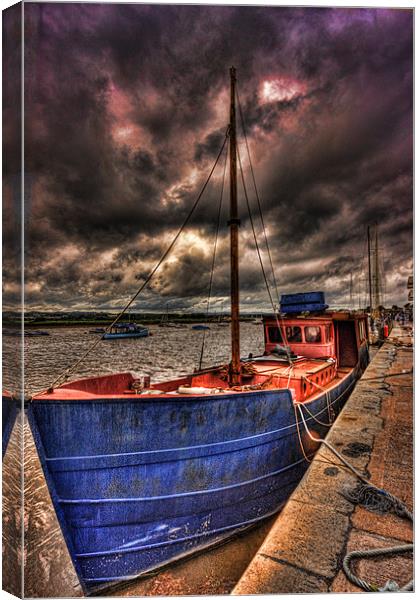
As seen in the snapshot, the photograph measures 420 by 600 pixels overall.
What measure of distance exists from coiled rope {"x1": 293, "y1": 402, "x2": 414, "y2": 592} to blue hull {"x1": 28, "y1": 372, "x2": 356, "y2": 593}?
818mm

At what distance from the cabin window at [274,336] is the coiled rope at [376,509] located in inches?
107

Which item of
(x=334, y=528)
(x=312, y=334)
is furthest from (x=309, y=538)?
(x=312, y=334)

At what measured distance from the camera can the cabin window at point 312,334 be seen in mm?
5133

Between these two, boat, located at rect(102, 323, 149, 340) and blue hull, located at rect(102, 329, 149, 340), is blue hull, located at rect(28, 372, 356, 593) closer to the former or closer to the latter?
blue hull, located at rect(102, 329, 149, 340)

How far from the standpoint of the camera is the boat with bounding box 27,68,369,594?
7.01ft

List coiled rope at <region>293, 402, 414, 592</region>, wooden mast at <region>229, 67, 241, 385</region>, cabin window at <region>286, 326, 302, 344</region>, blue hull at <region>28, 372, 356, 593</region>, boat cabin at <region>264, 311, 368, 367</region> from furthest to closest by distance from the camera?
cabin window at <region>286, 326, 302, 344</region>, boat cabin at <region>264, 311, 368, 367</region>, wooden mast at <region>229, 67, 241, 385</region>, blue hull at <region>28, 372, 356, 593</region>, coiled rope at <region>293, 402, 414, 592</region>

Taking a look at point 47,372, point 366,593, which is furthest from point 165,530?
point 47,372

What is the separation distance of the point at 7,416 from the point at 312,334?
14.4 ft

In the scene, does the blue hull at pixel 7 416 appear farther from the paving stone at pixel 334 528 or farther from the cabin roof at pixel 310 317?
the cabin roof at pixel 310 317

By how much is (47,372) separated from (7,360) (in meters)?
12.9

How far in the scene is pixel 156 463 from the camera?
2.27 metres

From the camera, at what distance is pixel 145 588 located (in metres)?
2.48

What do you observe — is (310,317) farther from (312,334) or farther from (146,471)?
(146,471)

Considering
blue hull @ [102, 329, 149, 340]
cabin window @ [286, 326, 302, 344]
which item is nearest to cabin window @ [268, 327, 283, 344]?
cabin window @ [286, 326, 302, 344]
